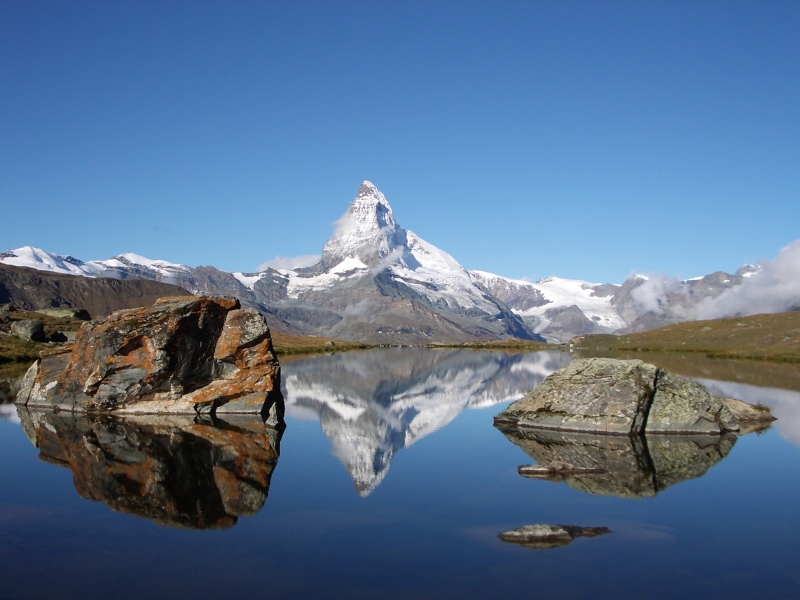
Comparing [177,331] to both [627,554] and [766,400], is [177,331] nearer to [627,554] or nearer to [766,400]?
[627,554]

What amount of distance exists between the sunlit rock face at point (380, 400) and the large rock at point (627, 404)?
7209 mm

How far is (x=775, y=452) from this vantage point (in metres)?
30.0

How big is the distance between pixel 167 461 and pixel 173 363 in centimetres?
1231

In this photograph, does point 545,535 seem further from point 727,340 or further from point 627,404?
point 727,340

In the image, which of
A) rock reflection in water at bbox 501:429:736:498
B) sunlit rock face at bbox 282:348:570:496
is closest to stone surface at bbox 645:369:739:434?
rock reflection in water at bbox 501:429:736:498

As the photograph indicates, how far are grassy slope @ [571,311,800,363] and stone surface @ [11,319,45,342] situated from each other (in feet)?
342

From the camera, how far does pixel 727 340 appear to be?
14538 centimetres

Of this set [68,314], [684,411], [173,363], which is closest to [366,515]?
[684,411]

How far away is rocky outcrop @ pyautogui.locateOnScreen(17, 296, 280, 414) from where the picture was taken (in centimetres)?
3700

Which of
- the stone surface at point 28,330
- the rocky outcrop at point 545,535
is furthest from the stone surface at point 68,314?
the rocky outcrop at point 545,535

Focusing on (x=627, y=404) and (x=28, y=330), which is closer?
(x=627, y=404)

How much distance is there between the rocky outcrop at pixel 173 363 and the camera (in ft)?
121

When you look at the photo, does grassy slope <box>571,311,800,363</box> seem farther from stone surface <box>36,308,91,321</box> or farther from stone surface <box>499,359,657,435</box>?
stone surface <box>36,308,91,321</box>

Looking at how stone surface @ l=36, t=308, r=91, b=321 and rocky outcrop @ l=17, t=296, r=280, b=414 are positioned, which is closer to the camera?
rocky outcrop @ l=17, t=296, r=280, b=414
